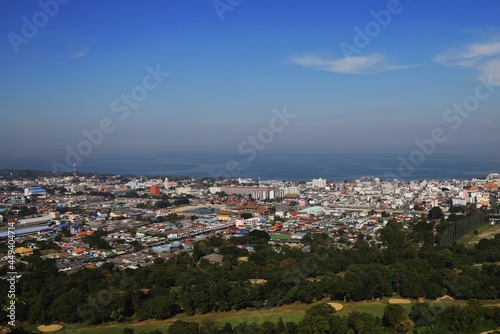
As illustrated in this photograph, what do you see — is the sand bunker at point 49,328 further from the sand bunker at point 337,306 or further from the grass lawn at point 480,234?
the grass lawn at point 480,234

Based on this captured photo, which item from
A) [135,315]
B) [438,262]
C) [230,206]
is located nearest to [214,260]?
[135,315]

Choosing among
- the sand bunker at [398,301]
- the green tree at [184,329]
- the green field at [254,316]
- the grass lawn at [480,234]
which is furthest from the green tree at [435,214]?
the green tree at [184,329]

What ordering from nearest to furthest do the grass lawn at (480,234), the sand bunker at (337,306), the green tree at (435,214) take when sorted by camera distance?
the sand bunker at (337,306)
the grass lawn at (480,234)
the green tree at (435,214)

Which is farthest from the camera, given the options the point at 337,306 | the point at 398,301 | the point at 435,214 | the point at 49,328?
the point at 435,214

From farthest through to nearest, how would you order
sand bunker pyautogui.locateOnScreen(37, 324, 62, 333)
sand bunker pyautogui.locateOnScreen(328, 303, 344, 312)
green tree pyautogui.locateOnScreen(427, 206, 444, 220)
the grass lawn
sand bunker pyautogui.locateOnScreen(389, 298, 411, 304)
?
green tree pyautogui.locateOnScreen(427, 206, 444, 220) → the grass lawn → sand bunker pyautogui.locateOnScreen(389, 298, 411, 304) → sand bunker pyautogui.locateOnScreen(328, 303, 344, 312) → sand bunker pyautogui.locateOnScreen(37, 324, 62, 333)

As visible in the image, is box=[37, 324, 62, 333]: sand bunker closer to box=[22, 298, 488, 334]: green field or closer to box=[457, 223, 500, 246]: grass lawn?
box=[22, 298, 488, 334]: green field

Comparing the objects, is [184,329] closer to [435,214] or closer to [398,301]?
[398,301]

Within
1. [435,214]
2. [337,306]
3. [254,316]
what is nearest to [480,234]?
[435,214]

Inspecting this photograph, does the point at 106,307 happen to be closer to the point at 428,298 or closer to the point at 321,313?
the point at 321,313

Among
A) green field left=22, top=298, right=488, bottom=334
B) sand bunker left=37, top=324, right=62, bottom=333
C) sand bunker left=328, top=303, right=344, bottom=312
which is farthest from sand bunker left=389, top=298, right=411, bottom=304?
sand bunker left=37, top=324, right=62, bottom=333
